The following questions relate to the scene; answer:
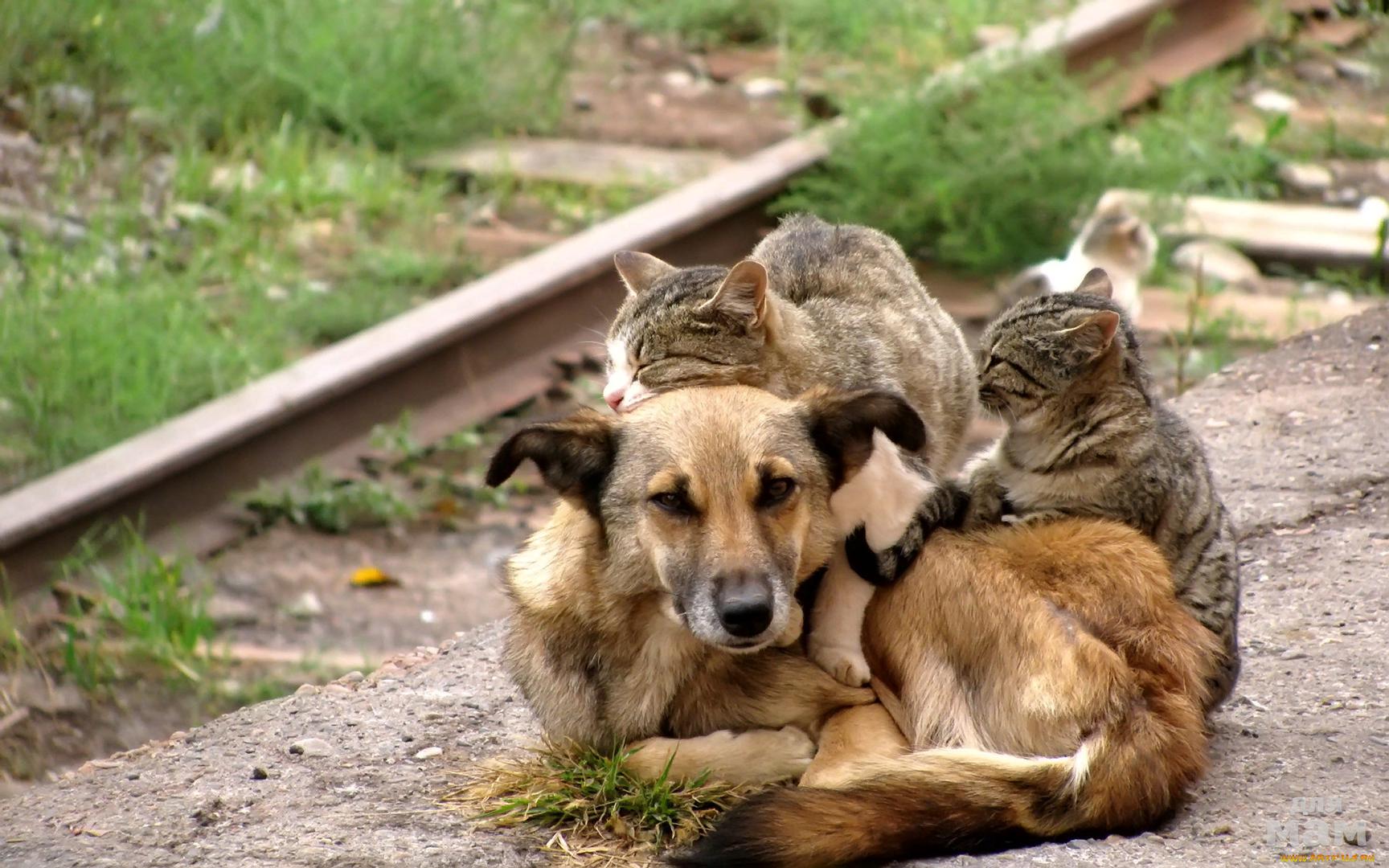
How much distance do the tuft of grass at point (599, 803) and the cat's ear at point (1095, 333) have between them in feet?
4.49

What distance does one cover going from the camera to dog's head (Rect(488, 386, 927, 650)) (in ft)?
12.7

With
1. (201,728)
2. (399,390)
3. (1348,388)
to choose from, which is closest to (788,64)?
(399,390)

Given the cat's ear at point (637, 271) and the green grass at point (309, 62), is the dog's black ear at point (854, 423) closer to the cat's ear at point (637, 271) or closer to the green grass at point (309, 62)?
the cat's ear at point (637, 271)

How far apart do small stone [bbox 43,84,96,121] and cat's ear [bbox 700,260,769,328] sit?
5.45 metres

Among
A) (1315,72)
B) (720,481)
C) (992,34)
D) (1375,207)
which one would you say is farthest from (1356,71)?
(720,481)

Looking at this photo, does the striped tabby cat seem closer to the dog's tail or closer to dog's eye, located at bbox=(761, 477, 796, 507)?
the dog's tail

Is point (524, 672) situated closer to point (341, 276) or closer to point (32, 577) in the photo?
point (32, 577)

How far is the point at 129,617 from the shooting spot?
246 inches

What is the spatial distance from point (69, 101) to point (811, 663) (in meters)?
6.38

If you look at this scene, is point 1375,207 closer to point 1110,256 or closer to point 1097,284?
point 1110,256

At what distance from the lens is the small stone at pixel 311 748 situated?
15.6 feet

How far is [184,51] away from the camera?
948 cm

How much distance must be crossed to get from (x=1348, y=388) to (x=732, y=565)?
3753mm

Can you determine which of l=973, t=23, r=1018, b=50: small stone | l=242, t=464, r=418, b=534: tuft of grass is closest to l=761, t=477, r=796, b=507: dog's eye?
l=242, t=464, r=418, b=534: tuft of grass
